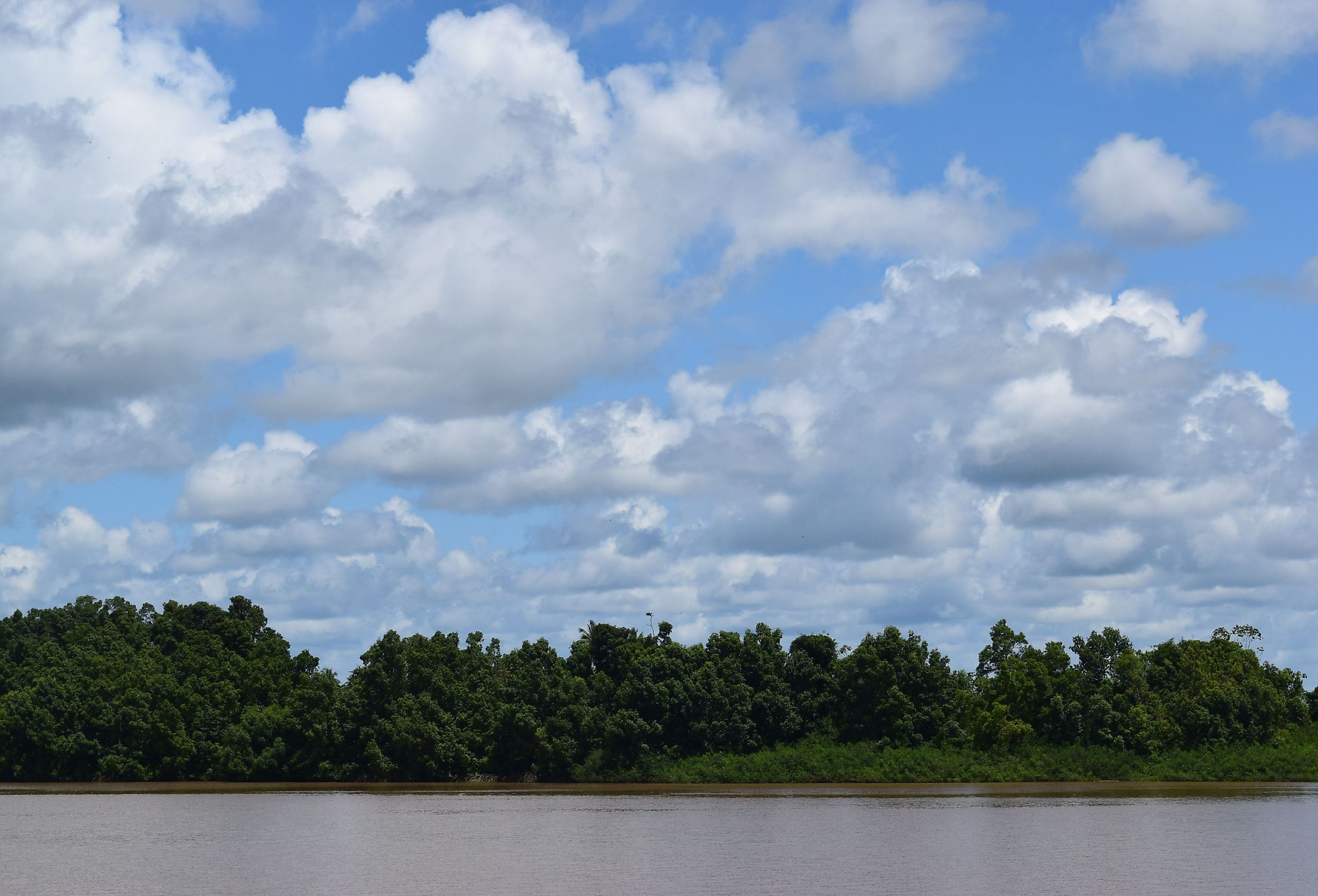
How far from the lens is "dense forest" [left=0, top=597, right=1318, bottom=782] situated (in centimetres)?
10600

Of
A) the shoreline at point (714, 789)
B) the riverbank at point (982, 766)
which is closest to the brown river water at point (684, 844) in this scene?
the shoreline at point (714, 789)

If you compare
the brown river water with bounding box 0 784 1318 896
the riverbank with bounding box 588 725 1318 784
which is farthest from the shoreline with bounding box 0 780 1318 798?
the brown river water with bounding box 0 784 1318 896

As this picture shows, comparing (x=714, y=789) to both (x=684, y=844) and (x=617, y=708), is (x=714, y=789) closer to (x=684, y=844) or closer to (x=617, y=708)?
(x=617, y=708)

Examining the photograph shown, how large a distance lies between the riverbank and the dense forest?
393 mm

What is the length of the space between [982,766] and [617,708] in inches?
1101

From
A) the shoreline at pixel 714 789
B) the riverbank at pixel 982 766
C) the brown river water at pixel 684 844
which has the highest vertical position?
the riverbank at pixel 982 766

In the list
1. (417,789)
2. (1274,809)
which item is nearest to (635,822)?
(1274,809)

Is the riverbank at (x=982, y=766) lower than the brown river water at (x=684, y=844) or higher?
higher

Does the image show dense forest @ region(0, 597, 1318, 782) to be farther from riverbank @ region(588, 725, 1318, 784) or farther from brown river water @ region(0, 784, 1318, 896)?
brown river water @ region(0, 784, 1318, 896)

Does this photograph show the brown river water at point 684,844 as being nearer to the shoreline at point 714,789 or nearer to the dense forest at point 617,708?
the shoreline at point 714,789

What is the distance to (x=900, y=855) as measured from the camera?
174ft

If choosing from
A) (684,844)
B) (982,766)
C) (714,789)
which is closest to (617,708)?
(714,789)

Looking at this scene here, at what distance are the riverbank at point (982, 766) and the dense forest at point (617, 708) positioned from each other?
0.39 metres

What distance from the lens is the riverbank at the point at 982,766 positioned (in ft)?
340
